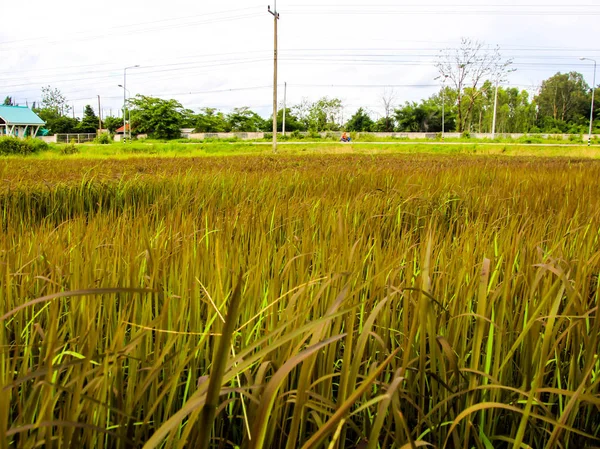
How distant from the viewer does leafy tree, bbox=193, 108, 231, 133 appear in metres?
53.4

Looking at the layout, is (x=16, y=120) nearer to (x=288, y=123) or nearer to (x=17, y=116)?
(x=17, y=116)

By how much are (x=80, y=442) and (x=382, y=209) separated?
8.03 feet

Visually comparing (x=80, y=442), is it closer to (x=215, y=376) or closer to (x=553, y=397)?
(x=215, y=376)

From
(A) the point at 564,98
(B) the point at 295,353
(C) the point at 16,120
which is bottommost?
(B) the point at 295,353

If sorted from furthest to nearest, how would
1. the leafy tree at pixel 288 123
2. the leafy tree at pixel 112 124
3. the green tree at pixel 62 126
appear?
the leafy tree at pixel 112 124 < the green tree at pixel 62 126 < the leafy tree at pixel 288 123

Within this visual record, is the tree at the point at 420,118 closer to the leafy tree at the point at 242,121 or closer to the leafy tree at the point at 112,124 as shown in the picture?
the leafy tree at the point at 242,121

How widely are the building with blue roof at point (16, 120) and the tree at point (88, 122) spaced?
9.49m

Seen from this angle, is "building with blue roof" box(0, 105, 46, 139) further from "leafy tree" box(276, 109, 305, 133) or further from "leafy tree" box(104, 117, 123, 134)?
"leafy tree" box(276, 109, 305, 133)

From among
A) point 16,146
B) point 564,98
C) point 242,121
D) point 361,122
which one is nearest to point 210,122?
point 242,121

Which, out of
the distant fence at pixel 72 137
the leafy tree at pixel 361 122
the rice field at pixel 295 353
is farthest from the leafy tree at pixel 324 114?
the rice field at pixel 295 353

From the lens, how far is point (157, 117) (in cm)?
4634

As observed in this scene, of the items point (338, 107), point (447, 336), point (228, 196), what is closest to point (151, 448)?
point (447, 336)

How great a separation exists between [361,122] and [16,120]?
119ft

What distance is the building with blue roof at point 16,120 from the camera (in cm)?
4716
